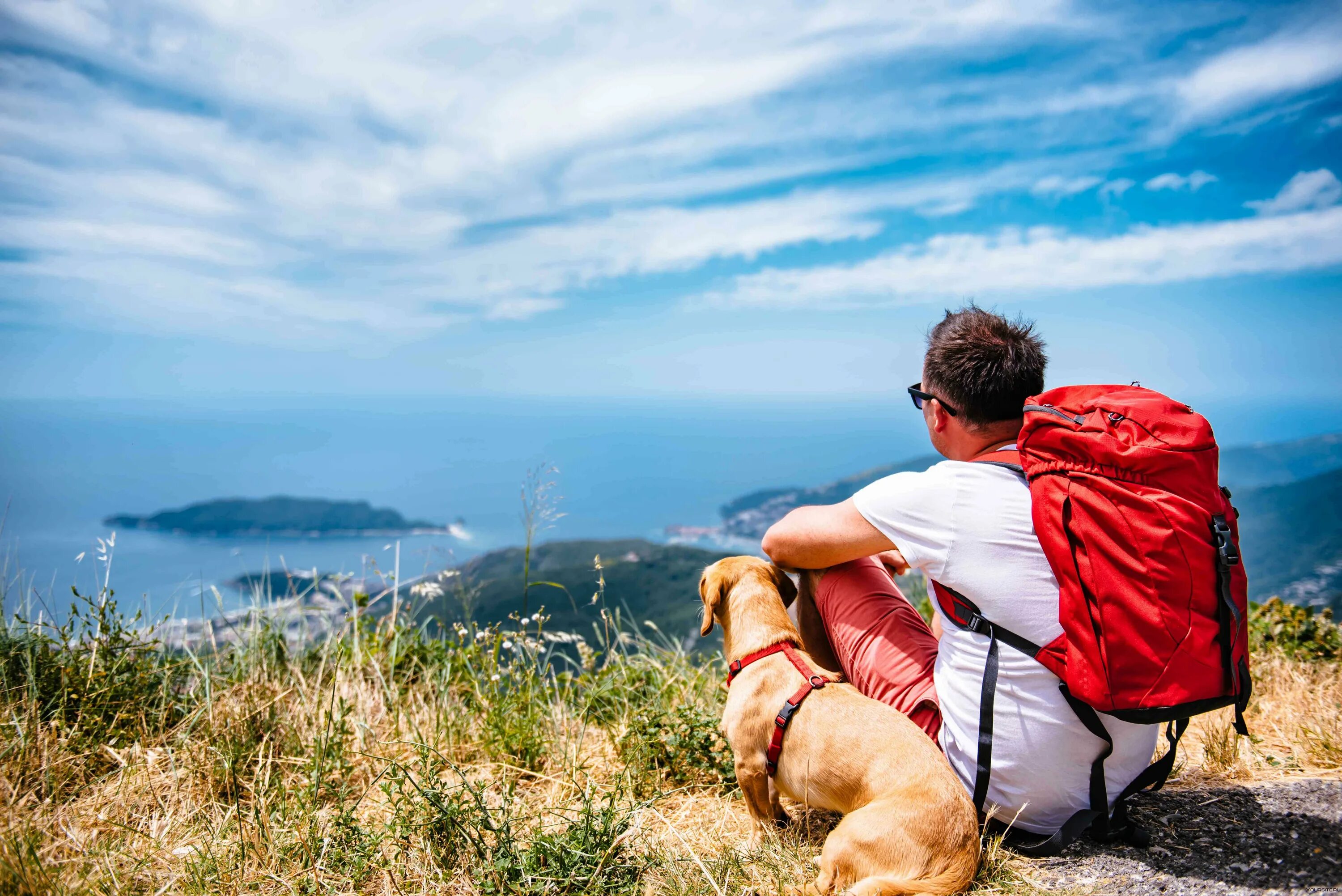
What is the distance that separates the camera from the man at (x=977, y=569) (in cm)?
225

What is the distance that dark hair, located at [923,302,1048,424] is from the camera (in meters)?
2.54

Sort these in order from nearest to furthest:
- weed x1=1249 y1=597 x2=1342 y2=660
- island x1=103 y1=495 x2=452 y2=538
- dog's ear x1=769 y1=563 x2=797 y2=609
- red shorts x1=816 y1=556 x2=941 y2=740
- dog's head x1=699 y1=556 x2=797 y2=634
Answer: red shorts x1=816 y1=556 x2=941 y2=740 → dog's head x1=699 y1=556 x2=797 y2=634 → dog's ear x1=769 y1=563 x2=797 y2=609 → weed x1=1249 y1=597 x2=1342 y2=660 → island x1=103 y1=495 x2=452 y2=538

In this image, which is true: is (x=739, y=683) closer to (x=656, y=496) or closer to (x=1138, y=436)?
(x=1138, y=436)

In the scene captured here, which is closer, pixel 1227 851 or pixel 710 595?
pixel 1227 851

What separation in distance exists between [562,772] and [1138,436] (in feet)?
10.4

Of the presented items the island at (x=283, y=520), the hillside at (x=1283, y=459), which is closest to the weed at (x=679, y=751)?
the island at (x=283, y=520)

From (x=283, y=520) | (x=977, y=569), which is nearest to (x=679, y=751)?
(x=977, y=569)

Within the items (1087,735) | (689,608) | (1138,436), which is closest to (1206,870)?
(1087,735)

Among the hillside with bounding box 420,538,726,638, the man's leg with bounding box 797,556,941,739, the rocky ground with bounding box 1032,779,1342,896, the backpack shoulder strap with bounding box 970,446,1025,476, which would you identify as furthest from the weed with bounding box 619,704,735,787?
the backpack shoulder strap with bounding box 970,446,1025,476

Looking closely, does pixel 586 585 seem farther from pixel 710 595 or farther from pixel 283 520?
pixel 283 520

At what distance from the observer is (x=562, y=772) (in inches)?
141

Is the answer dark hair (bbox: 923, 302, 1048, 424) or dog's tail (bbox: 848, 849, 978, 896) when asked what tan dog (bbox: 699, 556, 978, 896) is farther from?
dark hair (bbox: 923, 302, 1048, 424)

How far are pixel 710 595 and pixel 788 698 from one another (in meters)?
0.62

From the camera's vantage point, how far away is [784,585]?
3305 mm
